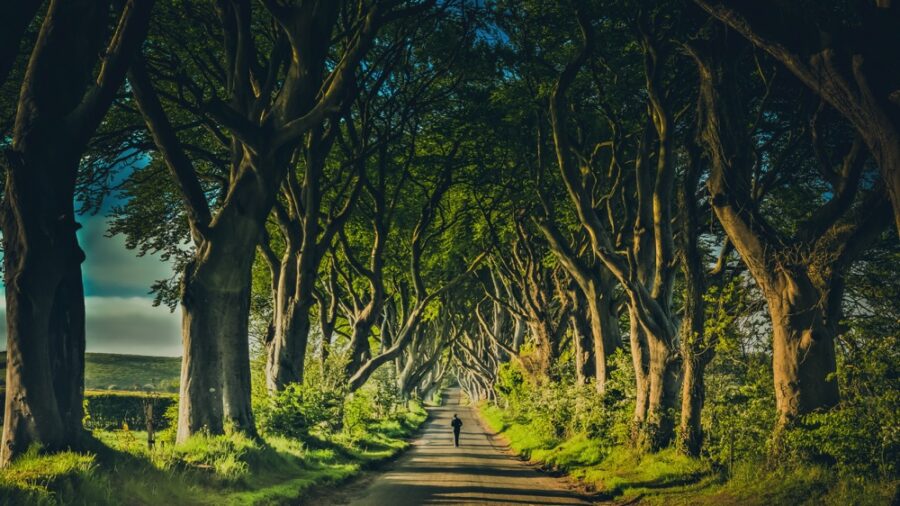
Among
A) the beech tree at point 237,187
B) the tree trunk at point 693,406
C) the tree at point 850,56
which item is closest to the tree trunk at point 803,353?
the tree trunk at point 693,406

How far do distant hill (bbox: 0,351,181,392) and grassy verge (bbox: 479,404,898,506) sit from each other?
108663mm

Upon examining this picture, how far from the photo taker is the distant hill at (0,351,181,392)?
124 metres

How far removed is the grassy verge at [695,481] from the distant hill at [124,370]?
4278 inches

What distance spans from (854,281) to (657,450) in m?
5.23

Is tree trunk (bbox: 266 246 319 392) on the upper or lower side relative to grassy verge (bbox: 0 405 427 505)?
upper

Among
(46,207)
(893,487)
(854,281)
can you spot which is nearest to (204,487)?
(46,207)

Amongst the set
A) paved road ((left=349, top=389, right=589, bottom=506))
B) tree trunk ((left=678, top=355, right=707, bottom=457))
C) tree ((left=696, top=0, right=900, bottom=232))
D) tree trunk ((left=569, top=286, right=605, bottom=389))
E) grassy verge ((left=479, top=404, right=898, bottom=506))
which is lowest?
paved road ((left=349, top=389, right=589, bottom=506))

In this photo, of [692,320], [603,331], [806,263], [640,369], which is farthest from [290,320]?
[806,263]

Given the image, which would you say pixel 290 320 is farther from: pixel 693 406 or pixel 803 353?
pixel 803 353

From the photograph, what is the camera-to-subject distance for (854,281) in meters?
14.4

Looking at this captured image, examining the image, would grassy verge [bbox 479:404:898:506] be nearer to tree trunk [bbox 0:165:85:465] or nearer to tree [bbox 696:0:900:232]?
tree [bbox 696:0:900:232]

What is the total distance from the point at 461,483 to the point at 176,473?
659 centimetres

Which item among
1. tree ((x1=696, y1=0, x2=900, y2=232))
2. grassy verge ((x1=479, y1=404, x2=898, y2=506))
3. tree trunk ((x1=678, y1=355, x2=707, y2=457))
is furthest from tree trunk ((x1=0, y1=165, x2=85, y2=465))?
tree trunk ((x1=678, y1=355, x2=707, y2=457))

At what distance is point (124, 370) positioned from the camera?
434ft
